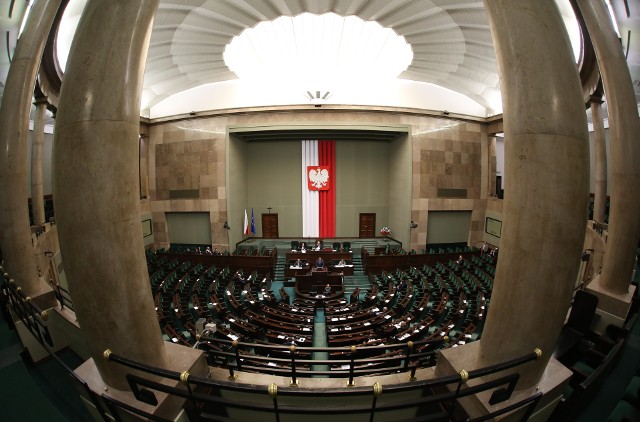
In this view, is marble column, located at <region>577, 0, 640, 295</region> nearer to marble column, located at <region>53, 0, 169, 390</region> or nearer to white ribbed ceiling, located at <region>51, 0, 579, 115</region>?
white ribbed ceiling, located at <region>51, 0, 579, 115</region>

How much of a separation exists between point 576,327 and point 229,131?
16209mm

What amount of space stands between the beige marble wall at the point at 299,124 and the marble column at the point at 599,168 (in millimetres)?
6256

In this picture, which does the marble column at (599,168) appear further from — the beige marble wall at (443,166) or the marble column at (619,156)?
the marble column at (619,156)

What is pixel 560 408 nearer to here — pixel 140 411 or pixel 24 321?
pixel 140 411

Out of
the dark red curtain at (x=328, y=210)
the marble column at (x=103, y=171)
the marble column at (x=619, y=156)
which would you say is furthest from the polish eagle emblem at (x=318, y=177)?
the marble column at (x=103, y=171)

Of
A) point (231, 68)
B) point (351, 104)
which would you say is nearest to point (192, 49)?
point (231, 68)

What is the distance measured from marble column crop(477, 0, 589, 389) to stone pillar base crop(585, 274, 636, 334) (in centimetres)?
361

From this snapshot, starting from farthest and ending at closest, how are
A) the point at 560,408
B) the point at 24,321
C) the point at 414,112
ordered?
the point at 414,112
the point at 24,321
the point at 560,408

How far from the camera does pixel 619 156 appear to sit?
496 cm

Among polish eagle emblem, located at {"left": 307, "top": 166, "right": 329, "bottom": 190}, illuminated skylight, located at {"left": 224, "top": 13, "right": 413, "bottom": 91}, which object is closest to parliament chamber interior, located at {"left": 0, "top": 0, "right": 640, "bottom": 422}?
illuminated skylight, located at {"left": 224, "top": 13, "right": 413, "bottom": 91}

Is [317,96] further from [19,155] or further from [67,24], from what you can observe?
[19,155]

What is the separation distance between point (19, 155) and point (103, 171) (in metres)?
5.38

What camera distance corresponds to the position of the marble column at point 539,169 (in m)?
2.05

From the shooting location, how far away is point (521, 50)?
212cm
